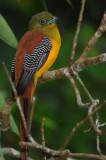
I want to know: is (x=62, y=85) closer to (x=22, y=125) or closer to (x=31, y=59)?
(x=31, y=59)

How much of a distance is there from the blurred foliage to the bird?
65 cm

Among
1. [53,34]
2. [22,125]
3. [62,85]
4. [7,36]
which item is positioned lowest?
[62,85]

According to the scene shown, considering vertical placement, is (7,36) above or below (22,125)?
above

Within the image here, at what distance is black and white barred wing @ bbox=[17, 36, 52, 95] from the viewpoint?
2.81m

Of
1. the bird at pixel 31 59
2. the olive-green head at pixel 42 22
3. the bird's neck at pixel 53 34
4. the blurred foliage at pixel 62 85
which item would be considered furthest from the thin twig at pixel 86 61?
the blurred foliage at pixel 62 85

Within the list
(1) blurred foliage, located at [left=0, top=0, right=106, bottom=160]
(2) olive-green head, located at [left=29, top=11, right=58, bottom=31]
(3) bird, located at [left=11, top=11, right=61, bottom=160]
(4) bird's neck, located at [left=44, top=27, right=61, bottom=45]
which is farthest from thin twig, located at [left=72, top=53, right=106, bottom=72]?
(1) blurred foliage, located at [left=0, top=0, right=106, bottom=160]

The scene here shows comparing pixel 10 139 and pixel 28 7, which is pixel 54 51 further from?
pixel 28 7

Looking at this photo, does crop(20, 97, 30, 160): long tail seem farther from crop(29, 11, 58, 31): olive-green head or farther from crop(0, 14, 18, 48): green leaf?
crop(29, 11, 58, 31): olive-green head

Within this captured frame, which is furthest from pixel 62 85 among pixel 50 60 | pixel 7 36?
pixel 7 36

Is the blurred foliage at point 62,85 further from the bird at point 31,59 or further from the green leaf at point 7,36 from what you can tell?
the green leaf at point 7,36

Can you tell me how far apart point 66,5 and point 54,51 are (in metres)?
1.85

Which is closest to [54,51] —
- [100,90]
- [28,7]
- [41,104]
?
[41,104]

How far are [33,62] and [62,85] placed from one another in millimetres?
1582

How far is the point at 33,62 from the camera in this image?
2955 millimetres
